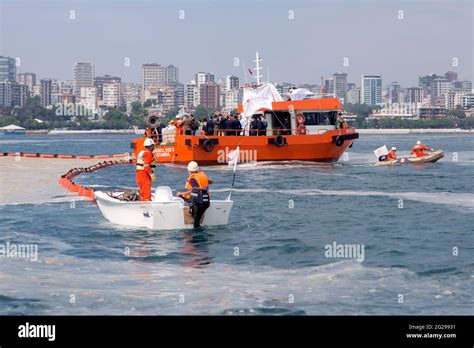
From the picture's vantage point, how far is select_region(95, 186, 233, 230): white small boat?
59.6 ft

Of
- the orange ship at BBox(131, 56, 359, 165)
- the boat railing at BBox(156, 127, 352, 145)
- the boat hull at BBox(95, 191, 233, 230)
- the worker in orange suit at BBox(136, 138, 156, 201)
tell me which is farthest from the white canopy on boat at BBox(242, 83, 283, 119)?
the worker in orange suit at BBox(136, 138, 156, 201)

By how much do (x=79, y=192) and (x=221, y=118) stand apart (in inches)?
583

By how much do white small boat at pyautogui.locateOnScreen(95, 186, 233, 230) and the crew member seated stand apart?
0.15 metres

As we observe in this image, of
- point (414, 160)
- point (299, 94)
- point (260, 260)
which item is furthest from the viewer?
point (299, 94)

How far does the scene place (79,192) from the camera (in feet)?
87.4

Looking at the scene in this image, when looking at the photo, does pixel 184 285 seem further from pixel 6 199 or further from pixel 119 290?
pixel 6 199
